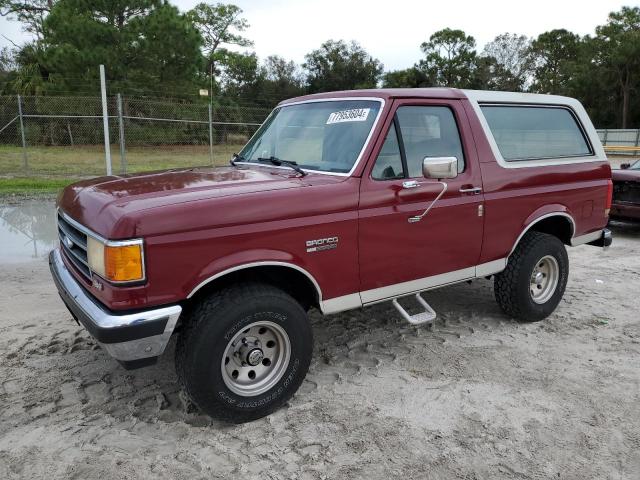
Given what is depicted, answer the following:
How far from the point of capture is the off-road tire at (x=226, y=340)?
3.01m

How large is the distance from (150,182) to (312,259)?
49.3 inches

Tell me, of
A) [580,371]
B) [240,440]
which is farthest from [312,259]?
[580,371]

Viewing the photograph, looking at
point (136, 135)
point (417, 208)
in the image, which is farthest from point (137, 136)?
point (417, 208)

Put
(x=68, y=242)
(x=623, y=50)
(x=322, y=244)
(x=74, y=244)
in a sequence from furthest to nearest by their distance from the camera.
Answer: (x=623, y=50), (x=68, y=242), (x=74, y=244), (x=322, y=244)

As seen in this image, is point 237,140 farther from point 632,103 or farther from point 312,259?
point 632,103

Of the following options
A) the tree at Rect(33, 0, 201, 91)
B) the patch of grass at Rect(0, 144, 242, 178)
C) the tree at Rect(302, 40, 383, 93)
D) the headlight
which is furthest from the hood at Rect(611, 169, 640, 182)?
the tree at Rect(302, 40, 383, 93)

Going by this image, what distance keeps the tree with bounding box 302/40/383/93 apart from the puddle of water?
144 ft

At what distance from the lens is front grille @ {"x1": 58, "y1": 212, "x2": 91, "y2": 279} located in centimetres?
324

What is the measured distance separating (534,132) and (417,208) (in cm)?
180

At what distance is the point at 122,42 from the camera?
26.0 meters

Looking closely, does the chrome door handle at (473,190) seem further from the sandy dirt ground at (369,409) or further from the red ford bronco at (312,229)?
the sandy dirt ground at (369,409)

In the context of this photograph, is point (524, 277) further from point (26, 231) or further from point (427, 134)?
point (26, 231)

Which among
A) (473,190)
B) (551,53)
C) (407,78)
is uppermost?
(551,53)

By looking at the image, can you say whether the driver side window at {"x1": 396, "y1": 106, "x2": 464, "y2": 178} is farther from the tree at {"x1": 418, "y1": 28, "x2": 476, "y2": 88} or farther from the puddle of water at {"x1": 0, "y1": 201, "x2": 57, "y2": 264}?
the tree at {"x1": 418, "y1": 28, "x2": 476, "y2": 88}
